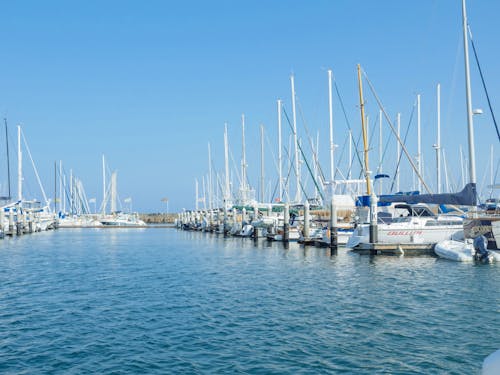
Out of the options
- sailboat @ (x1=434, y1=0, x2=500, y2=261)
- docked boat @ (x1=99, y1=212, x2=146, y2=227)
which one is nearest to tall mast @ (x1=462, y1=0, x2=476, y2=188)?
sailboat @ (x1=434, y1=0, x2=500, y2=261)

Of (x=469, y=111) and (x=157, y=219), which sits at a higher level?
(x=469, y=111)

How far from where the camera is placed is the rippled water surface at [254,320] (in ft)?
40.4

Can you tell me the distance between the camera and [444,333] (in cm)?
1470

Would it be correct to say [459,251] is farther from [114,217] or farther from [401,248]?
[114,217]

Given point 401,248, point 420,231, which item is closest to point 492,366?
point 401,248

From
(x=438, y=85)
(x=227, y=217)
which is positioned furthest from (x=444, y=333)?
(x=227, y=217)

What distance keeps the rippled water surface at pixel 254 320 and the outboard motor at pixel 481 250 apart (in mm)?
2048

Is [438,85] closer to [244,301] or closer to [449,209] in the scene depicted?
[449,209]

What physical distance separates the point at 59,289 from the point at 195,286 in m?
6.04

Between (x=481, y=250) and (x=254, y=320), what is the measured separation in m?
20.6

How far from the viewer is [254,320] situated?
16.6 metres

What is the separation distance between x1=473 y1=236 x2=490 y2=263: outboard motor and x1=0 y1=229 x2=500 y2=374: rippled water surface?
205 cm

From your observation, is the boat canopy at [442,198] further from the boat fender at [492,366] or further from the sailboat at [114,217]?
the sailboat at [114,217]

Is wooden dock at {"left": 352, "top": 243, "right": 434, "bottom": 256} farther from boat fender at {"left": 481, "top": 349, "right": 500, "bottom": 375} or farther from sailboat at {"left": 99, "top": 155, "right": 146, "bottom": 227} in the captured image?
sailboat at {"left": 99, "top": 155, "right": 146, "bottom": 227}
